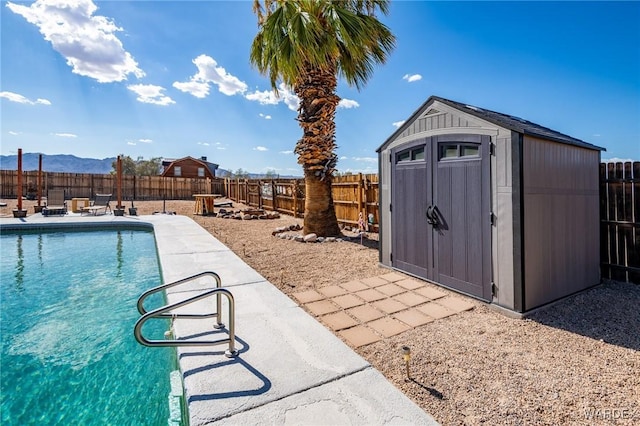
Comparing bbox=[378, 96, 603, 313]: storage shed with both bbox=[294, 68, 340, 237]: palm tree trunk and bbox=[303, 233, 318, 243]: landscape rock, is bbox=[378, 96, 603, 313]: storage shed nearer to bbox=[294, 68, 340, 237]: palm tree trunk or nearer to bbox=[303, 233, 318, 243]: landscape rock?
bbox=[303, 233, 318, 243]: landscape rock

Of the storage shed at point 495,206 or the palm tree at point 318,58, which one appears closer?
the storage shed at point 495,206

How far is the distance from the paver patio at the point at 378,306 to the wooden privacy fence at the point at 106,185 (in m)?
17.9

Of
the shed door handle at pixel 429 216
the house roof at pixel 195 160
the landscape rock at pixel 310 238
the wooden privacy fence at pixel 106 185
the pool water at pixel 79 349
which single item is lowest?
the pool water at pixel 79 349

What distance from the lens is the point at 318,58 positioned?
697 centimetres

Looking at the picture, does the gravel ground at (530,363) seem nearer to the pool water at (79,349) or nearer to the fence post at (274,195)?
the pool water at (79,349)

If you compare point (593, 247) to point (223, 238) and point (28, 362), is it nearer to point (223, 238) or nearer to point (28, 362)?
point (28, 362)

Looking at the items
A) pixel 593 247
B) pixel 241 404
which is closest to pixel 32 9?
pixel 241 404

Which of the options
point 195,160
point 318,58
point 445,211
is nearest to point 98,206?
point 318,58

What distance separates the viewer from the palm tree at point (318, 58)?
6820 mm

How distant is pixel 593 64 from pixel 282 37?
8856 mm

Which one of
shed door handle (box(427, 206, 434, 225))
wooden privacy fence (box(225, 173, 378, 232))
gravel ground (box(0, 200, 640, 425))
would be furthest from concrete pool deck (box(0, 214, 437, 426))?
wooden privacy fence (box(225, 173, 378, 232))

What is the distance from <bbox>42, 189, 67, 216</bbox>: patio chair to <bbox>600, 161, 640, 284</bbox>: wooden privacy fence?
1762cm

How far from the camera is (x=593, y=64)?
8562mm

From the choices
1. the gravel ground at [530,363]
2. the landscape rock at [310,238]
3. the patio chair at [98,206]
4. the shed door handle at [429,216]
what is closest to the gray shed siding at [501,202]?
the gravel ground at [530,363]
